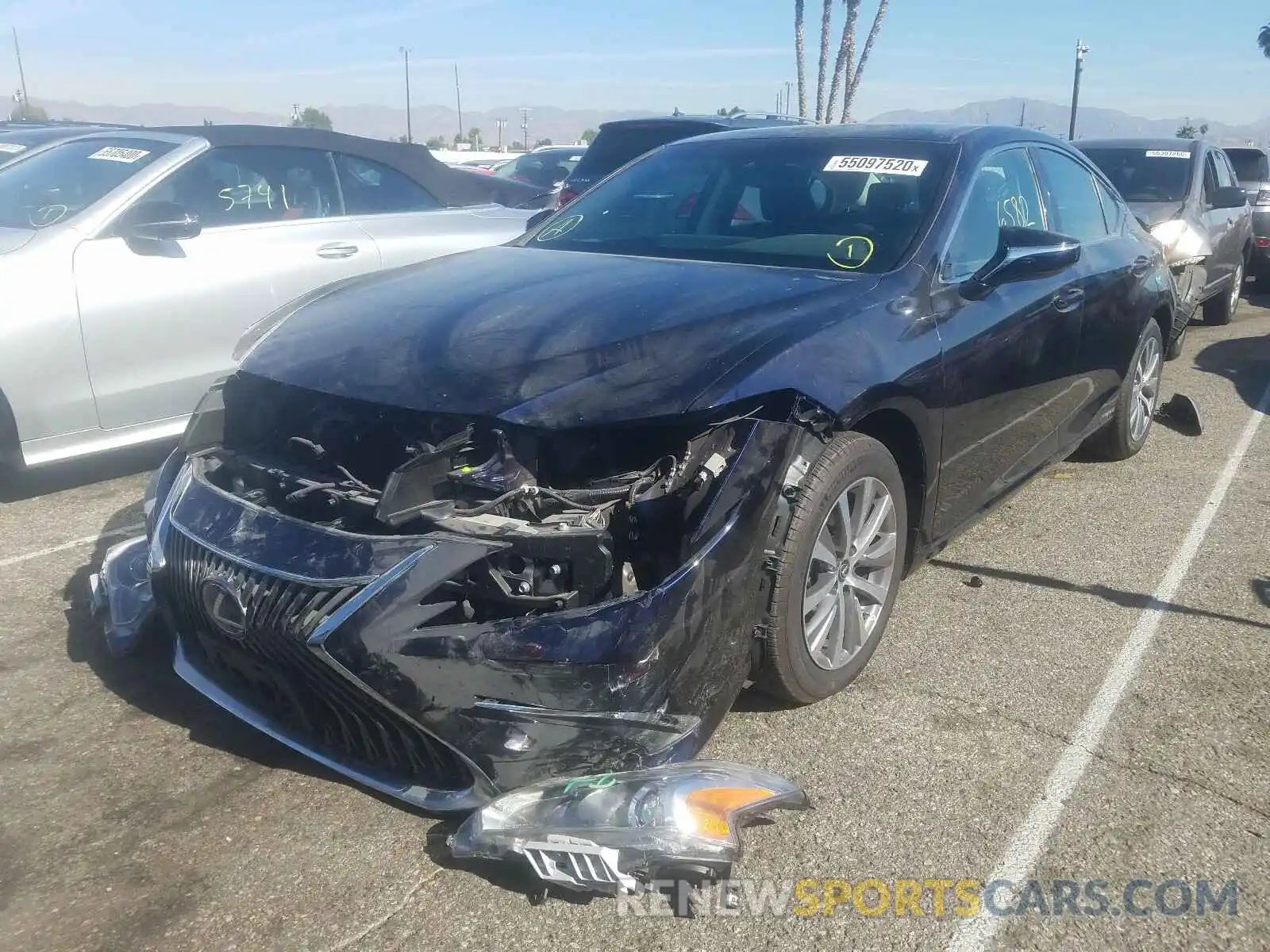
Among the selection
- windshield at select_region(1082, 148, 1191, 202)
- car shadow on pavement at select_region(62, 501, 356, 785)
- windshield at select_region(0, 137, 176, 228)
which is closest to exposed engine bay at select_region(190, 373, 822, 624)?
car shadow on pavement at select_region(62, 501, 356, 785)

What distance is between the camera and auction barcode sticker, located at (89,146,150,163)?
17.6ft

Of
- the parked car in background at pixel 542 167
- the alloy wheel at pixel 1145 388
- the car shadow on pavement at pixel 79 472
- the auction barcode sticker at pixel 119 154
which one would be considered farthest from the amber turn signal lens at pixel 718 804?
the parked car in background at pixel 542 167

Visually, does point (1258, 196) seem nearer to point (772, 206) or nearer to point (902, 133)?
point (902, 133)

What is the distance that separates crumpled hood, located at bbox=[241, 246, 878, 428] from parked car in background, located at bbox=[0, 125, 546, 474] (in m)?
1.80

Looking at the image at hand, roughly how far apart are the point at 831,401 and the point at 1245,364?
275 inches

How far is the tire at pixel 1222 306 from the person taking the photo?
10.4m

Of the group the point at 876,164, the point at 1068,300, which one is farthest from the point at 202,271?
the point at 1068,300

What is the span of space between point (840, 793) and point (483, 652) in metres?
1.02

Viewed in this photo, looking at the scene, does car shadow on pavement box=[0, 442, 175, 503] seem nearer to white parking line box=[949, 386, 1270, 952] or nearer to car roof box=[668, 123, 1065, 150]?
car roof box=[668, 123, 1065, 150]

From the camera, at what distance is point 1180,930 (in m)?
2.27

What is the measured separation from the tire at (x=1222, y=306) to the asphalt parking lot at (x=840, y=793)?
7.20m

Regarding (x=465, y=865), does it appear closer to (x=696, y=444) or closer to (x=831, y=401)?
(x=696, y=444)

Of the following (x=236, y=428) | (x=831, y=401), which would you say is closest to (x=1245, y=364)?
(x=831, y=401)

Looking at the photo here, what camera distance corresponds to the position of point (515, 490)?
2564mm
